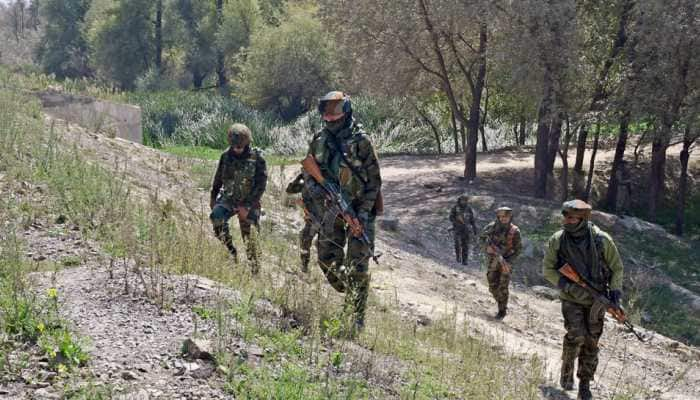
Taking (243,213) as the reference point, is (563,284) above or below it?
below

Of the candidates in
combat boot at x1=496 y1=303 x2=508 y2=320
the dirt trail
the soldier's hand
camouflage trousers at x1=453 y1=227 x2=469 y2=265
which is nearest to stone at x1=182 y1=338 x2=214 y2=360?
the dirt trail

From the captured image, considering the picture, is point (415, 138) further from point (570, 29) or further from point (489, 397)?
point (489, 397)

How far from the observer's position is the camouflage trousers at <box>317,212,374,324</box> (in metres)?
5.91

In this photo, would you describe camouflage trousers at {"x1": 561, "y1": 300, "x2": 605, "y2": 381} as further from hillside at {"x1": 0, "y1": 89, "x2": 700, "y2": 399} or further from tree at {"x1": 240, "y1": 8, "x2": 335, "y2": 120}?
tree at {"x1": 240, "y1": 8, "x2": 335, "y2": 120}

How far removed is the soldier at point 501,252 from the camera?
905cm

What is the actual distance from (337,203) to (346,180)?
0.66 feet

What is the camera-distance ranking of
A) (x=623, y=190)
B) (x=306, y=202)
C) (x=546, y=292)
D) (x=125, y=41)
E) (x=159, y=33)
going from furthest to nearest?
(x=159, y=33), (x=125, y=41), (x=623, y=190), (x=546, y=292), (x=306, y=202)

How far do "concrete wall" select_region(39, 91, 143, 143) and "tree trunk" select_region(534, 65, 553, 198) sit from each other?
9.51 m

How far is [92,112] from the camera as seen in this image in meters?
15.7

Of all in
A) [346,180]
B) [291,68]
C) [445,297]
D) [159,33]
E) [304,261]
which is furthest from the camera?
[159,33]

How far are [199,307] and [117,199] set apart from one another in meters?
2.60

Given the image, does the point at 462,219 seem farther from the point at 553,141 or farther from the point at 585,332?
the point at 553,141

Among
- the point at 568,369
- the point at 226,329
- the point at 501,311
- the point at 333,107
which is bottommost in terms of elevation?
the point at 501,311

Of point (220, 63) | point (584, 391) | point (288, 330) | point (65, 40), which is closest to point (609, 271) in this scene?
point (584, 391)
